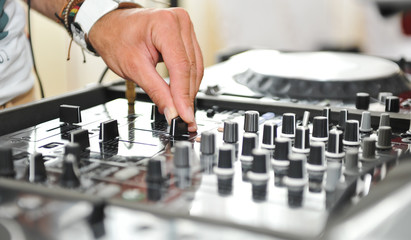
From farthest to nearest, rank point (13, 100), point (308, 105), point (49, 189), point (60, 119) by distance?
point (13, 100), point (308, 105), point (60, 119), point (49, 189)

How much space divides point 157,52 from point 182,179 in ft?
1.44

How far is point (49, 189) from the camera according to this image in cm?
64

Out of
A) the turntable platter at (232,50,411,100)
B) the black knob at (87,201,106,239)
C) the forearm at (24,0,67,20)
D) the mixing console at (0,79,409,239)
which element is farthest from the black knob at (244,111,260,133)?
the forearm at (24,0,67,20)

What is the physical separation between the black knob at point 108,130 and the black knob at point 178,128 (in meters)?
0.09

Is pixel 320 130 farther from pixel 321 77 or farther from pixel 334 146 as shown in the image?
pixel 321 77

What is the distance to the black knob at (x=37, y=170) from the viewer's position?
2.41 feet

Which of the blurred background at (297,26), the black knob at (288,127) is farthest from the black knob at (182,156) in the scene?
the blurred background at (297,26)

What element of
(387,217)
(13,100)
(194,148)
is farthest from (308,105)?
(13,100)

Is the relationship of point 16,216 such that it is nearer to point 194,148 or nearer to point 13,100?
point 194,148

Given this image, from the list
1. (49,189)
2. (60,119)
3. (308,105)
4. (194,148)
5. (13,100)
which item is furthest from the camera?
(13,100)

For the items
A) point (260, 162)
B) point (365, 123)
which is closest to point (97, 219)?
point (260, 162)

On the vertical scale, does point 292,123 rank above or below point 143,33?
below

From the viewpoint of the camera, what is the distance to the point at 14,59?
1.42 metres

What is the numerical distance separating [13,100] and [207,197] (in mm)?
884
